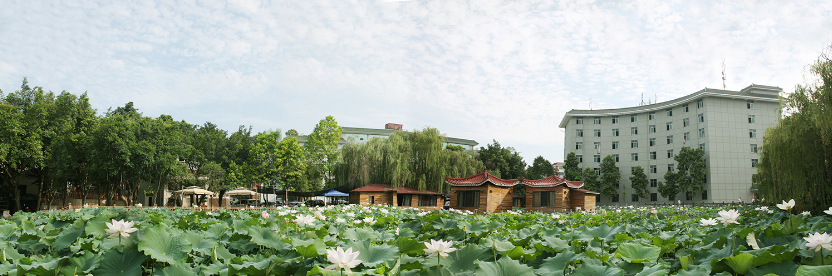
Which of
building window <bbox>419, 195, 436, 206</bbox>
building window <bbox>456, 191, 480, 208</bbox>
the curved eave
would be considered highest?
the curved eave

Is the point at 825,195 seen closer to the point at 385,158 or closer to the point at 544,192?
the point at 544,192

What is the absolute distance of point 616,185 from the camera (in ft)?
149

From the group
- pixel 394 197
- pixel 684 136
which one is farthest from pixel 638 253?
pixel 684 136

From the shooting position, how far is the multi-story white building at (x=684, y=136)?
40406 mm

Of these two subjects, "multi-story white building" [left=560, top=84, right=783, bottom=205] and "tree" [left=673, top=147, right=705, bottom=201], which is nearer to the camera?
"tree" [left=673, top=147, right=705, bottom=201]

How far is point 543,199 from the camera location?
66.5 ft

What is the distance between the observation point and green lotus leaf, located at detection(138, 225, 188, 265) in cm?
220

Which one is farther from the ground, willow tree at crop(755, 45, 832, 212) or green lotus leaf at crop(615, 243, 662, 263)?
willow tree at crop(755, 45, 832, 212)

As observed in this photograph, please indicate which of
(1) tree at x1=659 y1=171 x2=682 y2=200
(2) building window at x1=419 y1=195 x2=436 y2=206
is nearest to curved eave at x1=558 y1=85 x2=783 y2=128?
(1) tree at x1=659 y1=171 x2=682 y2=200

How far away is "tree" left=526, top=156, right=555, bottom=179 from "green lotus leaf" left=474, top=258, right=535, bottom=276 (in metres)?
45.2

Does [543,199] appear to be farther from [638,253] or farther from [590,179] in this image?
[590,179]

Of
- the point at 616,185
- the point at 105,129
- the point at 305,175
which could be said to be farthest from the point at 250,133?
the point at 616,185

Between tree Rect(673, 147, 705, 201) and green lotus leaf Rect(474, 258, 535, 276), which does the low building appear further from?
tree Rect(673, 147, 705, 201)

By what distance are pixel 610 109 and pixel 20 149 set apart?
5200cm
